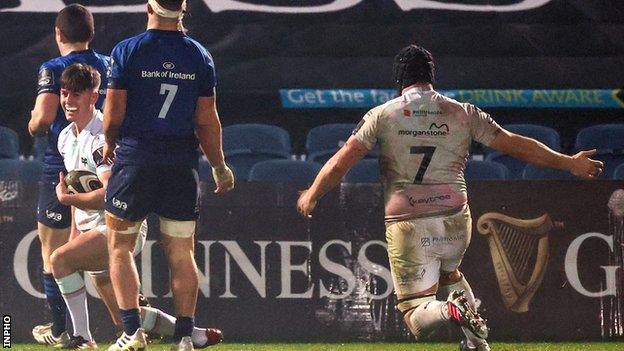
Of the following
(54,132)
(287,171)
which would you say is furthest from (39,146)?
(54,132)

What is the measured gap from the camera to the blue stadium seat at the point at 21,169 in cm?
1170

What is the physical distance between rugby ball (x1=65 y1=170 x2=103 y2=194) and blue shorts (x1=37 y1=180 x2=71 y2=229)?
29.6 inches

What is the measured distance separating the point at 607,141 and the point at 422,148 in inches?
238

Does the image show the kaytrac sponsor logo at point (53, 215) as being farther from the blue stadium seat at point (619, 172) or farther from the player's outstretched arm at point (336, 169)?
the blue stadium seat at point (619, 172)

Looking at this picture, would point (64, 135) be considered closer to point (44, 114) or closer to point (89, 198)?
point (44, 114)

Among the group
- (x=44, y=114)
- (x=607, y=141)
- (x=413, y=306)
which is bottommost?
(x=413, y=306)

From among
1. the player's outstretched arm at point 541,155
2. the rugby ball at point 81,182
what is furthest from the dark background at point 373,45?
the player's outstretched arm at point 541,155

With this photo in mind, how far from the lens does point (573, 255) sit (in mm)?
8688

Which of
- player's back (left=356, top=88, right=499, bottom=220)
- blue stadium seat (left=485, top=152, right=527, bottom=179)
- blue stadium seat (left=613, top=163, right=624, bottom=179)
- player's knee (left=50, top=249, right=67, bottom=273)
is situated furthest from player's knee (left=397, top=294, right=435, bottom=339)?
blue stadium seat (left=485, top=152, right=527, bottom=179)

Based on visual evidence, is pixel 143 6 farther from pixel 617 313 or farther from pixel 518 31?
pixel 617 313

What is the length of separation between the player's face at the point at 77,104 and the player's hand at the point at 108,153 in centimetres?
69

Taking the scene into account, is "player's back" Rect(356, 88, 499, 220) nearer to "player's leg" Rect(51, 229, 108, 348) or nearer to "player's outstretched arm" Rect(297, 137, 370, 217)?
"player's outstretched arm" Rect(297, 137, 370, 217)

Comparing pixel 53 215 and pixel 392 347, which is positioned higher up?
pixel 53 215

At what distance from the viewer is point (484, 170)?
11.4m
